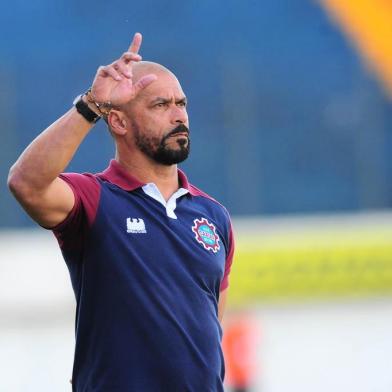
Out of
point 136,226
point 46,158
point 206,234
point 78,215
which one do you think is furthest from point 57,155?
point 206,234

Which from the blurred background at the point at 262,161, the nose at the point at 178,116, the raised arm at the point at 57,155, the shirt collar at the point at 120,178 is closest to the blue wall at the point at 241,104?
the blurred background at the point at 262,161

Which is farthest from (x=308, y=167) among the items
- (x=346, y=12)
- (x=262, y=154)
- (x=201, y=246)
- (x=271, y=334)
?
(x=201, y=246)

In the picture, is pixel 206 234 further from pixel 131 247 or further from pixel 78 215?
pixel 78 215

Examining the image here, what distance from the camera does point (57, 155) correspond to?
323 cm

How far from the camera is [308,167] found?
1129cm

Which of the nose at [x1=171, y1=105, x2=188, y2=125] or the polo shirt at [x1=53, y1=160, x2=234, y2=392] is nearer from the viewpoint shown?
the polo shirt at [x1=53, y1=160, x2=234, y2=392]

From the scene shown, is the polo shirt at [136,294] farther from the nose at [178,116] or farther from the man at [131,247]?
the nose at [178,116]

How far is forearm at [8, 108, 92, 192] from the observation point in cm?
323

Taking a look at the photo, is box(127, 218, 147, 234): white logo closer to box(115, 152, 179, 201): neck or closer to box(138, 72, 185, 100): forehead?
box(115, 152, 179, 201): neck

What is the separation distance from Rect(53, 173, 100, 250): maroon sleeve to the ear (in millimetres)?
241

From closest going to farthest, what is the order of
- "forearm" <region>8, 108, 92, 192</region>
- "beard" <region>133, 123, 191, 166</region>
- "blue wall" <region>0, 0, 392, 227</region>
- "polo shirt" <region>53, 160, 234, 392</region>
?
"forearm" <region>8, 108, 92, 192</region> → "polo shirt" <region>53, 160, 234, 392</region> → "beard" <region>133, 123, 191, 166</region> → "blue wall" <region>0, 0, 392, 227</region>

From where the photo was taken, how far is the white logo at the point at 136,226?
348cm

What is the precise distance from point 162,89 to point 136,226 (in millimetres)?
466

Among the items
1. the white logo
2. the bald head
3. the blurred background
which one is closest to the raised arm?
the white logo
